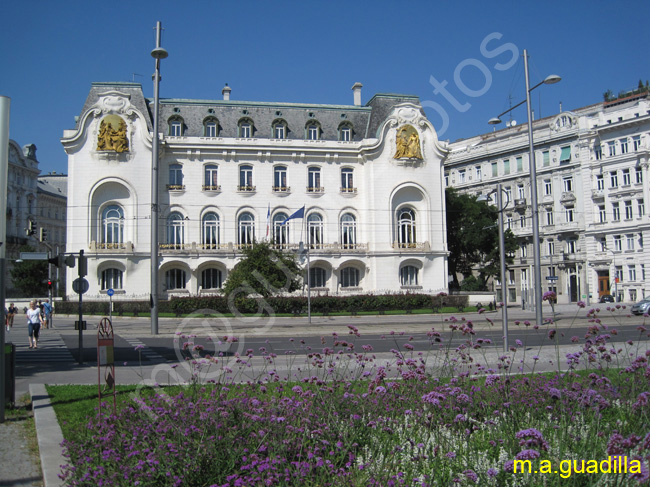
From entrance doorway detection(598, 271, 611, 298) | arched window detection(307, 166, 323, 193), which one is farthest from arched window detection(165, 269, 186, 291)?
entrance doorway detection(598, 271, 611, 298)

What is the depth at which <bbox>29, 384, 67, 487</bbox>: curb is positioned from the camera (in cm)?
604

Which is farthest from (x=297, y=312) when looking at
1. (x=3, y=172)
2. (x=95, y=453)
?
(x=95, y=453)

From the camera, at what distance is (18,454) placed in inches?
293

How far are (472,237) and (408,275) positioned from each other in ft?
29.8

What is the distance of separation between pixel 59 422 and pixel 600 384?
24.2ft

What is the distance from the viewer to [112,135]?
46.8 meters

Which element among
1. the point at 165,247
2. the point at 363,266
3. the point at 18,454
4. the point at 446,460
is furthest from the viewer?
the point at 363,266

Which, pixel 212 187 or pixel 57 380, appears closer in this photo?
pixel 57 380

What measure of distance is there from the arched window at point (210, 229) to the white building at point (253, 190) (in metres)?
0.12

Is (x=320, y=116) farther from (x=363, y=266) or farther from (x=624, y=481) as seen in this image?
(x=624, y=481)

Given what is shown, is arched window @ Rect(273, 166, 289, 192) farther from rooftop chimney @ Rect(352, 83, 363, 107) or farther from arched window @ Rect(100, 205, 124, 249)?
arched window @ Rect(100, 205, 124, 249)

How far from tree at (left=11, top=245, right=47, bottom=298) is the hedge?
23972 millimetres

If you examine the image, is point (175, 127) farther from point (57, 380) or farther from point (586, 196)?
point (586, 196)

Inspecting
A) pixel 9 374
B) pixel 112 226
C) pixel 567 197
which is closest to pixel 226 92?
pixel 112 226
